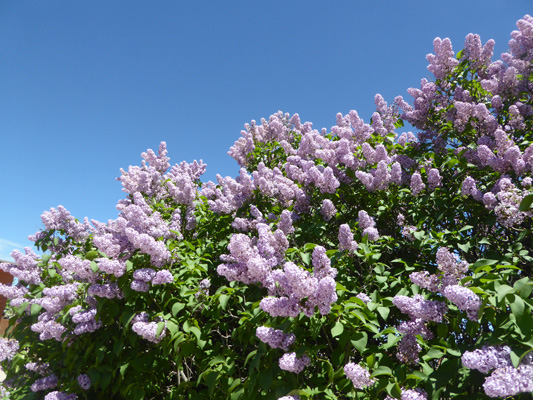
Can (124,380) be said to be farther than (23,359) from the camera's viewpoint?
No

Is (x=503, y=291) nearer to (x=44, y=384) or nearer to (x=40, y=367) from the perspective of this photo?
(x=44, y=384)

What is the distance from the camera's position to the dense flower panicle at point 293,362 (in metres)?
2.11

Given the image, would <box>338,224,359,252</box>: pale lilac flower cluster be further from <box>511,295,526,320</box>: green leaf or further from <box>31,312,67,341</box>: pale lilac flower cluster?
A: <box>31,312,67,341</box>: pale lilac flower cluster

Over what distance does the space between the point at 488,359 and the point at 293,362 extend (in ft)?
3.37

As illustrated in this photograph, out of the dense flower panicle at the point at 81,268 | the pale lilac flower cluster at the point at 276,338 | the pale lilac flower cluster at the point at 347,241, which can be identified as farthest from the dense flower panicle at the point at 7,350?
the pale lilac flower cluster at the point at 347,241

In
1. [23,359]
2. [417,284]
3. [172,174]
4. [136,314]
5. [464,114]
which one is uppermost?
[172,174]

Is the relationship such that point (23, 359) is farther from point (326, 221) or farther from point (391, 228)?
point (391, 228)

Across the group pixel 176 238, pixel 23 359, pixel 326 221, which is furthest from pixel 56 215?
pixel 326 221

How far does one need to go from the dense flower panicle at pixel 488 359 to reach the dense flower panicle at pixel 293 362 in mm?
888

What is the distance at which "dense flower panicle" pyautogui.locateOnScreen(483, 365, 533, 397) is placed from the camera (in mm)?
1587

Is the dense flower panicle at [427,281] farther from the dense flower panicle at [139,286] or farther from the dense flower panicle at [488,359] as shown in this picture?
the dense flower panicle at [139,286]

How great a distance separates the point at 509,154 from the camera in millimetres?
3355

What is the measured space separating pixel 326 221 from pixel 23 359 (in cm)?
411

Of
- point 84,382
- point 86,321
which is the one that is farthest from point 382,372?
point 84,382
